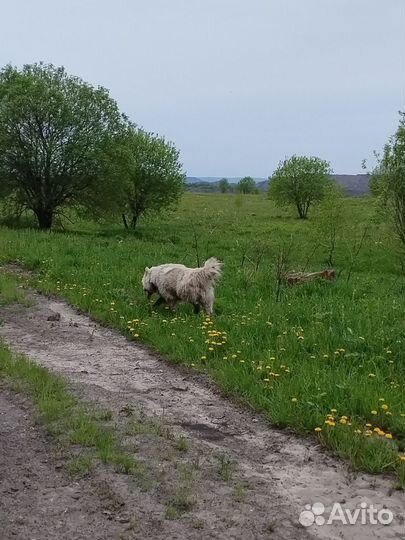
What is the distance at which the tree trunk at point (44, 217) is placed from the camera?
1189 inches

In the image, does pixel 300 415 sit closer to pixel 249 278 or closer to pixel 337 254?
pixel 249 278

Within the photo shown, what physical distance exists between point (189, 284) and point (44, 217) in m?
20.9

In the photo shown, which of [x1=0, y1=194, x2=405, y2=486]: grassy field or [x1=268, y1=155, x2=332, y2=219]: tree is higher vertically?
[x1=268, y1=155, x2=332, y2=219]: tree

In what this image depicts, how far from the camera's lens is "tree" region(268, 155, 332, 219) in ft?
155

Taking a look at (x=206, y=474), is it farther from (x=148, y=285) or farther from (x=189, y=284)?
(x=148, y=285)

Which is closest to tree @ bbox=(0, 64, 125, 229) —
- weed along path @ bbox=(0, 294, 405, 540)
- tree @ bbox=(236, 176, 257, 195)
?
weed along path @ bbox=(0, 294, 405, 540)

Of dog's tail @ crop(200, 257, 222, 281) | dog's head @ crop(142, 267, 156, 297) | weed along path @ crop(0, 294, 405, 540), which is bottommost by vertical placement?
weed along path @ crop(0, 294, 405, 540)

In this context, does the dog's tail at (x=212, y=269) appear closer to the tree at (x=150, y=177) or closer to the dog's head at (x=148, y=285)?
the dog's head at (x=148, y=285)

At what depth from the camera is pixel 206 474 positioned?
5.39 meters

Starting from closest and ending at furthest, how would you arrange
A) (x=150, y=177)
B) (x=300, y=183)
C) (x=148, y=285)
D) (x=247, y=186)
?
(x=148, y=285) < (x=150, y=177) < (x=300, y=183) < (x=247, y=186)

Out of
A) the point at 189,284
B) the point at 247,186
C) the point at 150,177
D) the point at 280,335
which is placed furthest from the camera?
the point at 247,186

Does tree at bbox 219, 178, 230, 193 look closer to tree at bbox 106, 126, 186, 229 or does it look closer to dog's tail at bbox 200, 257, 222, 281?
tree at bbox 106, 126, 186, 229

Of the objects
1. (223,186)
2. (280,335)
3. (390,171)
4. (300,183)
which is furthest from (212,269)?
(223,186)

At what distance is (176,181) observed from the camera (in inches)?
1325
